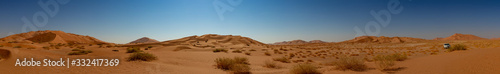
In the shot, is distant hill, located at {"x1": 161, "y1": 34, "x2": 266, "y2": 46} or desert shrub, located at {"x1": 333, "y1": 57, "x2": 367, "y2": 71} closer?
desert shrub, located at {"x1": 333, "y1": 57, "x2": 367, "y2": 71}

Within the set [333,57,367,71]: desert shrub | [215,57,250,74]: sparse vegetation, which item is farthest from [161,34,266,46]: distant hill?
[333,57,367,71]: desert shrub

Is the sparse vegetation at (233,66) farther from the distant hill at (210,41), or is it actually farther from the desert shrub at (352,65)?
the distant hill at (210,41)

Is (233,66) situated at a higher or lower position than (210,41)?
lower

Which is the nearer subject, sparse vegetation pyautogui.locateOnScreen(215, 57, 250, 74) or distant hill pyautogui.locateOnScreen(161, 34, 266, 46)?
sparse vegetation pyautogui.locateOnScreen(215, 57, 250, 74)

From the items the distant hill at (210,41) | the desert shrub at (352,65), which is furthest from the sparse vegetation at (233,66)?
the distant hill at (210,41)

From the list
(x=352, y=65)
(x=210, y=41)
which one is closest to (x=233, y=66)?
(x=352, y=65)

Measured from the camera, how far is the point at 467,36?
9500 centimetres

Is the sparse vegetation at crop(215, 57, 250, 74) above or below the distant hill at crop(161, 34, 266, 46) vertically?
below

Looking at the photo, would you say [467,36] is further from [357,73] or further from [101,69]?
[101,69]

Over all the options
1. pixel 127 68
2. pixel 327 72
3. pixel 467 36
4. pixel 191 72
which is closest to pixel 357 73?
pixel 327 72

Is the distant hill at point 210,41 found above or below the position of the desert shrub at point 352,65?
above

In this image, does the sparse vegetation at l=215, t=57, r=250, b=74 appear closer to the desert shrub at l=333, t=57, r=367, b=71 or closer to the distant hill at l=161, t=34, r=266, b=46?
the desert shrub at l=333, t=57, r=367, b=71

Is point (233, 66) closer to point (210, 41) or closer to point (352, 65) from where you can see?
point (352, 65)

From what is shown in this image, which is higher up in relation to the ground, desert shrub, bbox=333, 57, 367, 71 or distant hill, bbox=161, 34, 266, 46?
distant hill, bbox=161, 34, 266, 46
